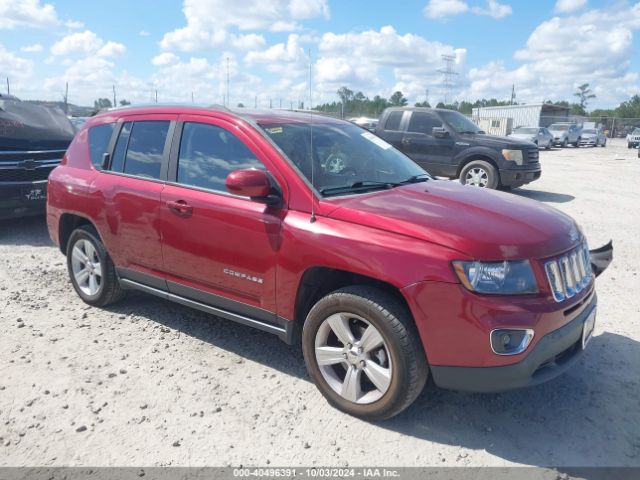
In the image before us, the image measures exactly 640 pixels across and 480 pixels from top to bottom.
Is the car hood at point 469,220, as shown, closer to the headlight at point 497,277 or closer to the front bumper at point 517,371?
the headlight at point 497,277

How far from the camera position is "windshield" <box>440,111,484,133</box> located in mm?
11516

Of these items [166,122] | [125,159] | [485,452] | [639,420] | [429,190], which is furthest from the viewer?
[125,159]

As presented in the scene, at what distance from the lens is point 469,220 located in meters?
2.98

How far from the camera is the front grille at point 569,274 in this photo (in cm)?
286

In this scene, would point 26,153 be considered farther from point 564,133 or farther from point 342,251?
point 564,133

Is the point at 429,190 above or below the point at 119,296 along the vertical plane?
above

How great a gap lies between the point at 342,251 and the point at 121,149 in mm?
2427

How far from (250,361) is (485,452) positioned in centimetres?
174

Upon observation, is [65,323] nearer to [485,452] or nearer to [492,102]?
[485,452]

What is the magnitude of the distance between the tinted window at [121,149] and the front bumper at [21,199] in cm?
358

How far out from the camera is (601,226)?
332 inches

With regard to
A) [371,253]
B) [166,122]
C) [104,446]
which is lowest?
[104,446]

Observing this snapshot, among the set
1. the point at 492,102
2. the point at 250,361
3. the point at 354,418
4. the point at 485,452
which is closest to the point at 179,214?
the point at 250,361

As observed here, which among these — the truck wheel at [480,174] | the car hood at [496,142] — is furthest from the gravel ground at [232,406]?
the car hood at [496,142]
